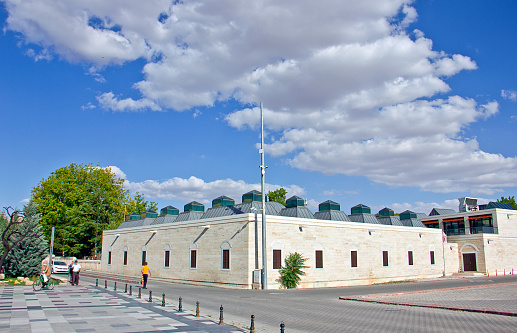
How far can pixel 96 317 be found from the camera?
13.1 meters

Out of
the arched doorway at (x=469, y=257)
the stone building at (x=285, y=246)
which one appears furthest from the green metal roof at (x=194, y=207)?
the arched doorway at (x=469, y=257)

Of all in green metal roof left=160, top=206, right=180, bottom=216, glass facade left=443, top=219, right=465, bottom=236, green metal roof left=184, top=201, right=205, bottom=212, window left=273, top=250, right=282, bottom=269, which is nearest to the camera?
window left=273, top=250, right=282, bottom=269

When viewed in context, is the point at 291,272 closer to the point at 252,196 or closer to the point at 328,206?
the point at 252,196

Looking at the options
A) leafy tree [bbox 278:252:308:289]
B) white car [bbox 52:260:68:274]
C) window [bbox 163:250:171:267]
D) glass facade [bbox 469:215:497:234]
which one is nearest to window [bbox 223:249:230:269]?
leafy tree [bbox 278:252:308:289]

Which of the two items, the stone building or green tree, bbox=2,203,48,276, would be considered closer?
the stone building

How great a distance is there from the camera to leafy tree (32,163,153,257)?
178 feet

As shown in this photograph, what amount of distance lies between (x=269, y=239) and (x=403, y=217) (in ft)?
84.9

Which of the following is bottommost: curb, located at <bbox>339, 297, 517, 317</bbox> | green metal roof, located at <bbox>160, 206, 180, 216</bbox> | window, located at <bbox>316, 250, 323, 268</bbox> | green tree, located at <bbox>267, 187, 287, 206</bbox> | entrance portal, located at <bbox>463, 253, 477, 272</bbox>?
entrance portal, located at <bbox>463, 253, 477, 272</bbox>

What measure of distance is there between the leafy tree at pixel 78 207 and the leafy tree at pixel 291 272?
33.7 metres

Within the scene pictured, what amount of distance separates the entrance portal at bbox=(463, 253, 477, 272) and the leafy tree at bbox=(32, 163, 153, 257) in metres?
45.6

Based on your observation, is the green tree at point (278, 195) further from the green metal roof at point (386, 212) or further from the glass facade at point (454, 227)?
the glass facade at point (454, 227)

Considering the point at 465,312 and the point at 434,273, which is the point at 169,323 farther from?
the point at 434,273

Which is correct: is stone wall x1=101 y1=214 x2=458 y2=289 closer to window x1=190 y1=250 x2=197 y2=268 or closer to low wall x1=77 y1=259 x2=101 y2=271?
window x1=190 y1=250 x2=197 y2=268

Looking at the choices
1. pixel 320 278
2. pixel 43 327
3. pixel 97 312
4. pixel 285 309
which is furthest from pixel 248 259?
pixel 43 327
